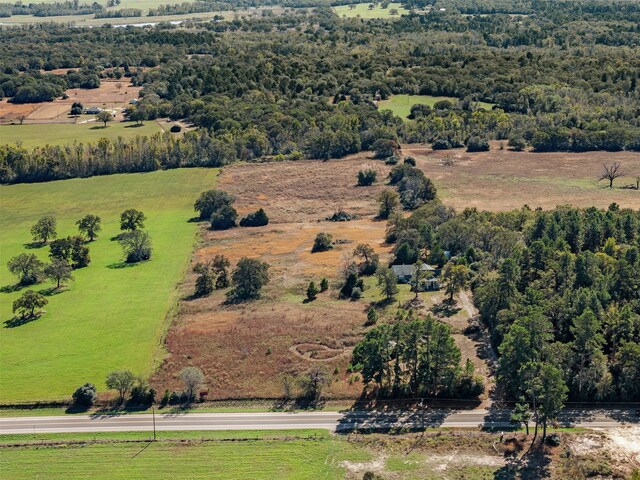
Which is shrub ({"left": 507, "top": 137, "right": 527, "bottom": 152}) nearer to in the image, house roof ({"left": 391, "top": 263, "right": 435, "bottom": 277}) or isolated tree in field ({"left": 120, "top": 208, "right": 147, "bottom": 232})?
house roof ({"left": 391, "top": 263, "right": 435, "bottom": 277})

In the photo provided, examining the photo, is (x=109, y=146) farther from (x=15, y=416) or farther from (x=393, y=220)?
(x=15, y=416)

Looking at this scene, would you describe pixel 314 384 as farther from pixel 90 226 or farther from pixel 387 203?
pixel 90 226

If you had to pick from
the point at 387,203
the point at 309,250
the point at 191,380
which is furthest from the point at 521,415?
the point at 387,203

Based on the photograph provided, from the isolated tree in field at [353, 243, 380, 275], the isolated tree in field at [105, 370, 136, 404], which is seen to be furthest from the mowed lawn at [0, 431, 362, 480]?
the isolated tree in field at [353, 243, 380, 275]

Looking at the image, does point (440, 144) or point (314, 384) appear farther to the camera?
point (440, 144)

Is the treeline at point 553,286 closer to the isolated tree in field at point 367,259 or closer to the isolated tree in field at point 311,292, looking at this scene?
the isolated tree in field at point 367,259
